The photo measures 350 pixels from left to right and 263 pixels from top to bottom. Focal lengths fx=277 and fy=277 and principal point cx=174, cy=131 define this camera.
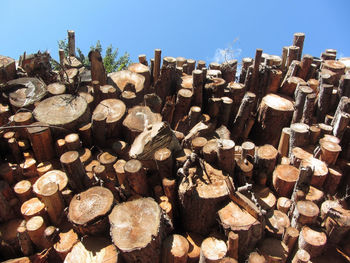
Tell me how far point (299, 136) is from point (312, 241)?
2.00m

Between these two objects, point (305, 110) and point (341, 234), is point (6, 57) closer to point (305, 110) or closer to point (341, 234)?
point (305, 110)

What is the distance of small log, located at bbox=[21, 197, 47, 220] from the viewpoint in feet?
14.5

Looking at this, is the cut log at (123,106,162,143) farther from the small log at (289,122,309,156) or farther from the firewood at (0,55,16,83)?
the firewood at (0,55,16,83)

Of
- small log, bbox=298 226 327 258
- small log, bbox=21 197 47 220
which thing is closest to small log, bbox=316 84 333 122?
small log, bbox=298 226 327 258

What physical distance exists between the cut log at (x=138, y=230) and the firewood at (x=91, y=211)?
7.3 inches

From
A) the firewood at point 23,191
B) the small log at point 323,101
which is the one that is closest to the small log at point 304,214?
the small log at point 323,101

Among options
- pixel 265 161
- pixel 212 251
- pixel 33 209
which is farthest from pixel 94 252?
pixel 265 161

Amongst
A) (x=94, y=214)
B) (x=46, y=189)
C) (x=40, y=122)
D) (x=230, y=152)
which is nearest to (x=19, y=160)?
(x=40, y=122)

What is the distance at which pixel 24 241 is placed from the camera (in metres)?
4.21

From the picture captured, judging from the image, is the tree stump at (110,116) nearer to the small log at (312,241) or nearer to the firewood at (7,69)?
the firewood at (7,69)

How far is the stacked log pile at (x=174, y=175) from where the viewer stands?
4012 mm

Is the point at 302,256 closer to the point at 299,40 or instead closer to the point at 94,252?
the point at 94,252

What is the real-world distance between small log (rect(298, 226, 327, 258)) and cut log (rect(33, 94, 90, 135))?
4.49m

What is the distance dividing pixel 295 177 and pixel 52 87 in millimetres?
5528
